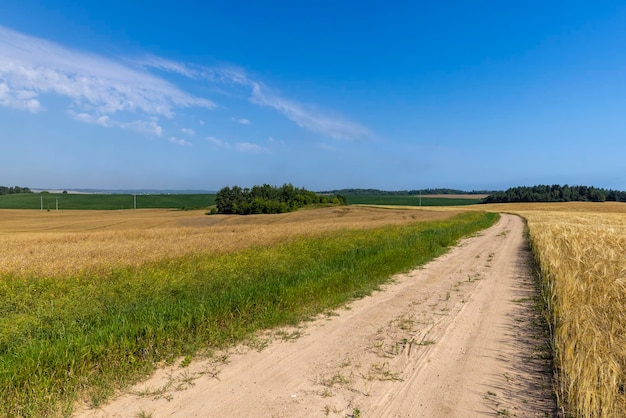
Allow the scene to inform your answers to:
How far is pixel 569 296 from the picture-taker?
6.62 m

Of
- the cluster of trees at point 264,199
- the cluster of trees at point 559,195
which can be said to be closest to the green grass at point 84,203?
the cluster of trees at point 264,199

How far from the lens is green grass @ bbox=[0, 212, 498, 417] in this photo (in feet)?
13.0

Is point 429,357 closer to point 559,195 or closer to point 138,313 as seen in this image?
point 138,313

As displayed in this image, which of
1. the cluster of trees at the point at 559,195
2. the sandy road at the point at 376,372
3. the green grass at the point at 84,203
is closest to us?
the sandy road at the point at 376,372

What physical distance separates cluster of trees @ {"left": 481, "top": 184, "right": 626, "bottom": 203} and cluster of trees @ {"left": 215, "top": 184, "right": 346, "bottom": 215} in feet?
225

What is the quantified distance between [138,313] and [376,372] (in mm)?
4313

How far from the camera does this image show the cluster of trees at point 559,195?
11569cm

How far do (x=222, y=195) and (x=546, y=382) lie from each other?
83299 millimetres

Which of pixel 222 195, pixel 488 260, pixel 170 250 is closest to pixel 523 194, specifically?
pixel 222 195

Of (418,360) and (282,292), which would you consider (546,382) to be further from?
(282,292)

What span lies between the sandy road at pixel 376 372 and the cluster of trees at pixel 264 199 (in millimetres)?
69302

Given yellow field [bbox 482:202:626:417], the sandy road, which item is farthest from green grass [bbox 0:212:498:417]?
yellow field [bbox 482:202:626:417]

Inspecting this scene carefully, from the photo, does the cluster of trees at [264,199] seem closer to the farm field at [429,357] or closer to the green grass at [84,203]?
the green grass at [84,203]

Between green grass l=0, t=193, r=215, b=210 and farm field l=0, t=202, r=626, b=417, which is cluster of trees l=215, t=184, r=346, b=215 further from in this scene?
farm field l=0, t=202, r=626, b=417
